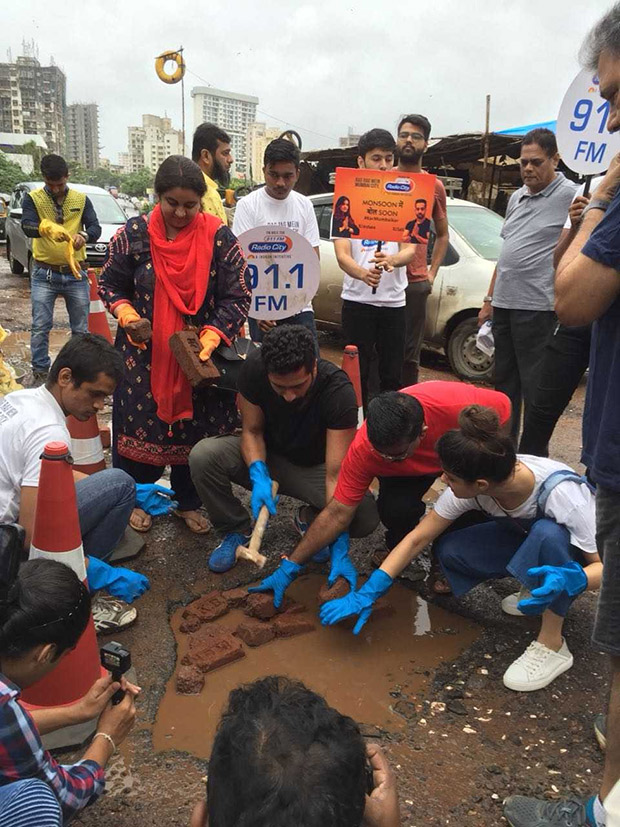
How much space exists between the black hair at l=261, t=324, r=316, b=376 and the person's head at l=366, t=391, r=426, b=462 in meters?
0.36

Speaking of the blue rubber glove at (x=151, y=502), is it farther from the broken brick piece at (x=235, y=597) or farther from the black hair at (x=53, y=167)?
the black hair at (x=53, y=167)

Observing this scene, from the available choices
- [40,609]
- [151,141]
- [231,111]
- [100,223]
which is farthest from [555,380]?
[151,141]

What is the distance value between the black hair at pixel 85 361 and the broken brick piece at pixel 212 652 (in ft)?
3.32

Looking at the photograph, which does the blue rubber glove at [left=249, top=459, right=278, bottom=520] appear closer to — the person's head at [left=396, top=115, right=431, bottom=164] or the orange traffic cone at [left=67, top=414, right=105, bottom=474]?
the orange traffic cone at [left=67, top=414, right=105, bottom=474]

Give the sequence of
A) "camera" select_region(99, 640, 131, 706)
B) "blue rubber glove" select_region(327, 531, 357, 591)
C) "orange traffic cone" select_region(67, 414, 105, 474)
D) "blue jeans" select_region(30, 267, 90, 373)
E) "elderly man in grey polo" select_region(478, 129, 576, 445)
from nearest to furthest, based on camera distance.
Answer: "camera" select_region(99, 640, 131, 706) < "blue rubber glove" select_region(327, 531, 357, 591) < "orange traffic cone" select_region(67, 414, 105, 474) < "elderly man in grey polo" select_region(478, 129, 576, 445) < "blue jeans" select_region(30, 267, 90, 373)

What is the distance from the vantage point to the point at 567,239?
3.13m

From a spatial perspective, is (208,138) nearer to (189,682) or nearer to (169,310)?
(169,310)

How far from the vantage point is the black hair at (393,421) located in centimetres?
234

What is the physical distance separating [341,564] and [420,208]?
7.65ft

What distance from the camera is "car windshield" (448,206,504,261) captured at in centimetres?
603

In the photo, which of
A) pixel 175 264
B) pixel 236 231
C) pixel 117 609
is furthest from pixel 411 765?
pixel 236 231

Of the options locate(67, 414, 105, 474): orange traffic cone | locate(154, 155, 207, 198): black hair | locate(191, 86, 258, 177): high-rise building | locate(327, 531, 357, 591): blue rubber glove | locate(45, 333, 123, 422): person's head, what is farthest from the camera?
locate(191, 86, 258, 177): high-rise building

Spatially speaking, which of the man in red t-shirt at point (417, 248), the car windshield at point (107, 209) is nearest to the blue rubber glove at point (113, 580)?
the man in red t-shirt at point (417, 248)

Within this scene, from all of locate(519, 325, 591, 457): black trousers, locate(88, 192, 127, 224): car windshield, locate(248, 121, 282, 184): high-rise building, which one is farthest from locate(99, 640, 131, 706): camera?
locate(248, 121, 282, 184): high-rise building
